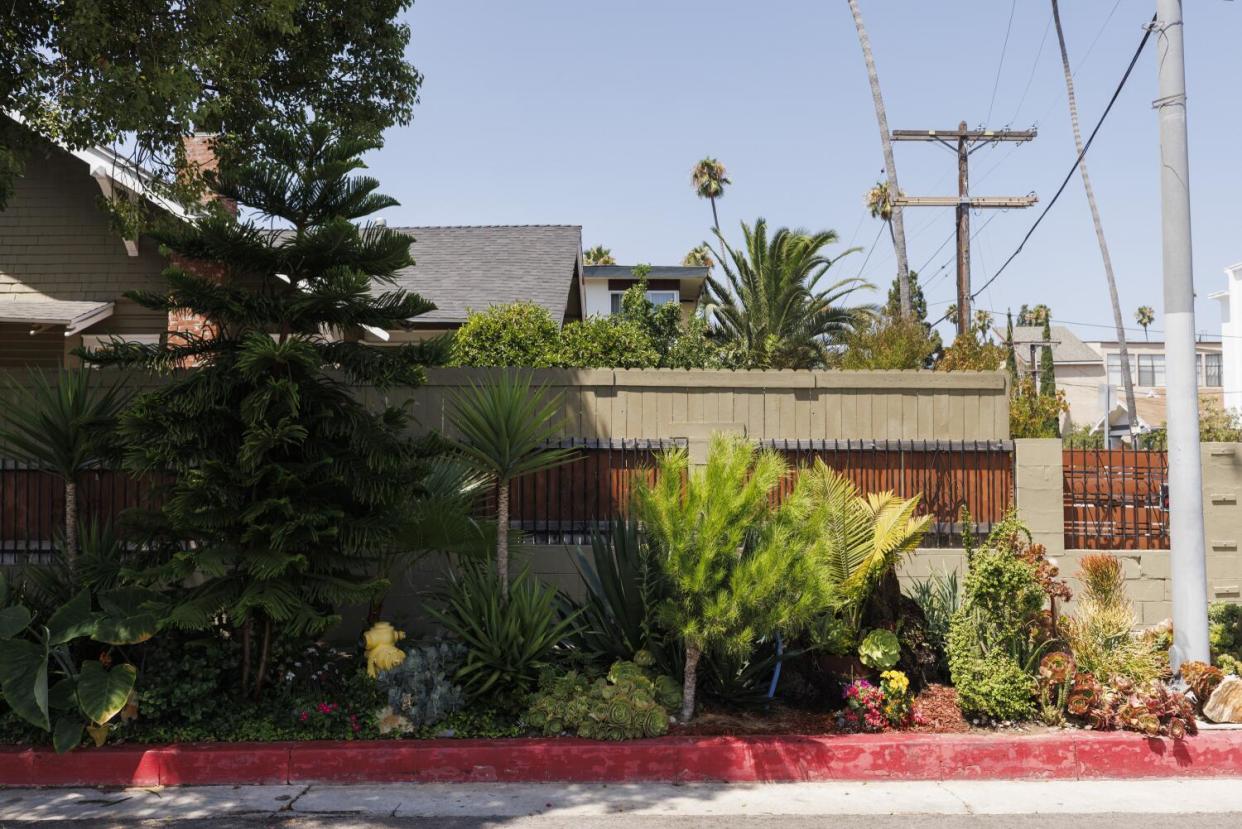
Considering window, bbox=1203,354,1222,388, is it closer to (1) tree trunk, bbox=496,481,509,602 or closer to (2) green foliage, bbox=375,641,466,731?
(1) tree trunk, bbox=496,481,509,602

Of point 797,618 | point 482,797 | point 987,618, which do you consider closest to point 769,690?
point 797,618

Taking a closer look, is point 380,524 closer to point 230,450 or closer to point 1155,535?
point 230,450

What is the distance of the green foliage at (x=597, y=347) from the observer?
15859 mm

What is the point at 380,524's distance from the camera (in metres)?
7.73

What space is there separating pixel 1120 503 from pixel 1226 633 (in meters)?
1.58

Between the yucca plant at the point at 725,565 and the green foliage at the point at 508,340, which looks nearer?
the yucca plant at the point at 725,565

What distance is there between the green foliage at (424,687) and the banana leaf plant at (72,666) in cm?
166

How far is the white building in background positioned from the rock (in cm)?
5151

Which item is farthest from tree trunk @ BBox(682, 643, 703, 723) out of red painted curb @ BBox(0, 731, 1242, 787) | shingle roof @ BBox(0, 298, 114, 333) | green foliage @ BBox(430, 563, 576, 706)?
shingle roof @ BBox(0, 298, 114, 333)

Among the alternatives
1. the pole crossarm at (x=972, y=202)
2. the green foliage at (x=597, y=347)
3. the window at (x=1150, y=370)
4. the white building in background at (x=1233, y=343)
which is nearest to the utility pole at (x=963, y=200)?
the pole crossarm at (x=972, y=202)

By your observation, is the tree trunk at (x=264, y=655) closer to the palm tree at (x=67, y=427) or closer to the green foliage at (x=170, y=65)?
the palm tree at (x=67, y=427)

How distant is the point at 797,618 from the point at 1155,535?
4.79 metres

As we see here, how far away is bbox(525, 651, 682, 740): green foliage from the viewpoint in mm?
7379

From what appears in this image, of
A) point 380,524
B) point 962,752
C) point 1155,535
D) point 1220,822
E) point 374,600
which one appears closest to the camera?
point 1220,822
